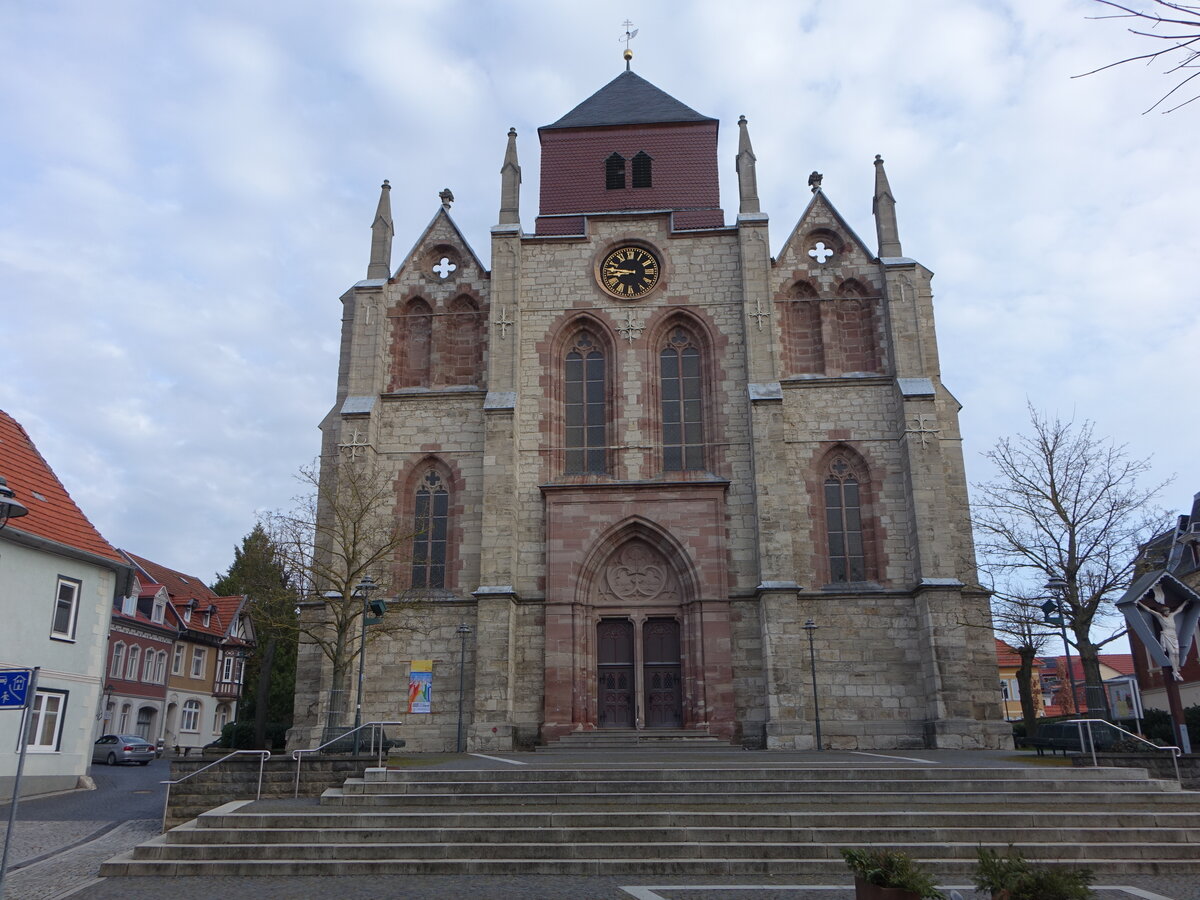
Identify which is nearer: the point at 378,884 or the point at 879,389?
the point at 378,884

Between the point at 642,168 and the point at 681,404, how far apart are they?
355 inches

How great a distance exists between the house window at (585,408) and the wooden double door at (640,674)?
14.2ft

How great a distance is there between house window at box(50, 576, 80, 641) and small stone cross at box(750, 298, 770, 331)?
17.9 metres

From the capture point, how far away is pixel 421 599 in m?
23.5

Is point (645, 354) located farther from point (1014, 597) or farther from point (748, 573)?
point (1014, 597)

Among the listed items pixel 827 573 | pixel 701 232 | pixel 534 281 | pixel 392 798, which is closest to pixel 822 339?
pixel 701 232

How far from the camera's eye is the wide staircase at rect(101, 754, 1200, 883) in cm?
1116

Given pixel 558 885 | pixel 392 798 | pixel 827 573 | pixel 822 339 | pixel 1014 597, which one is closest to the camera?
pixel 558 885

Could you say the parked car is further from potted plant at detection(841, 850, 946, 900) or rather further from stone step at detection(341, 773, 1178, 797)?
potted plant at detection(841, 850, 946, 900)

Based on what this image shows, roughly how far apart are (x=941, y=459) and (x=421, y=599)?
44.2ft

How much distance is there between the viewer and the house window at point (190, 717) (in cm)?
4597

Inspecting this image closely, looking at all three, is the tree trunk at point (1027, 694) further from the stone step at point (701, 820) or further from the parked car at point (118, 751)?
the parked car at point (118, 751)

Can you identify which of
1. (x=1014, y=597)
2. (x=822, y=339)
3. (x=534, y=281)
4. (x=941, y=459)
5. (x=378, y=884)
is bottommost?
(x=378, y=884)

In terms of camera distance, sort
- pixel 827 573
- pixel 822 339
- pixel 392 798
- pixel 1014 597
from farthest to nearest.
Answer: pixel 822 339 < pixel 827 573 < pixel 1014 597 < pixel 392 798
